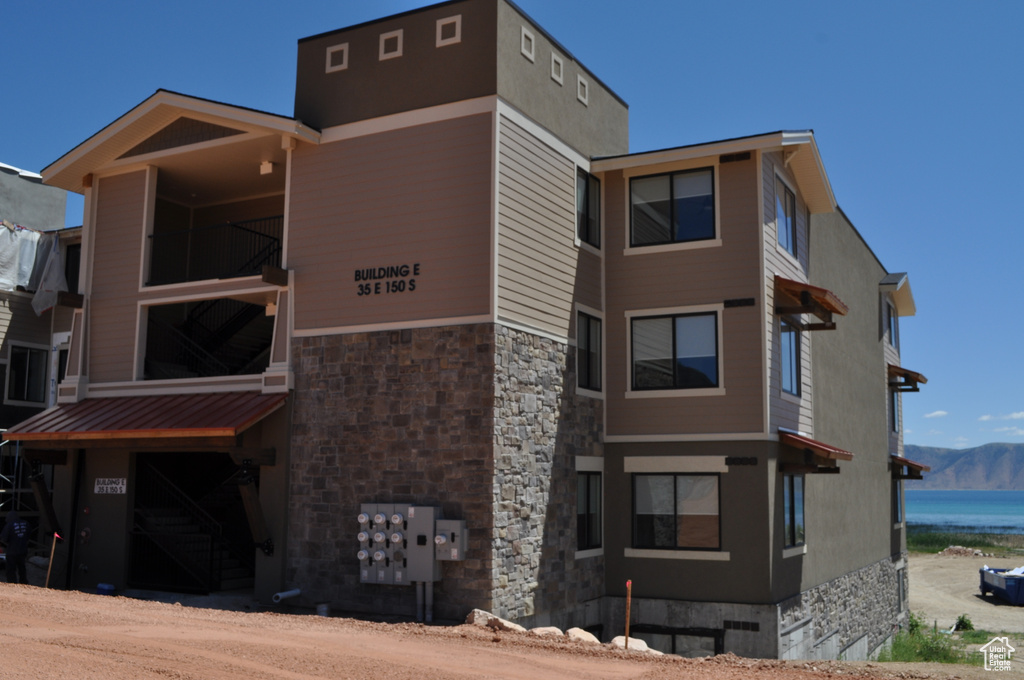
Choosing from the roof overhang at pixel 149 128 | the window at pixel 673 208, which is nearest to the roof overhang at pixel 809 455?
the window at pixel 673 208

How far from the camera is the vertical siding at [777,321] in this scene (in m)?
19.0

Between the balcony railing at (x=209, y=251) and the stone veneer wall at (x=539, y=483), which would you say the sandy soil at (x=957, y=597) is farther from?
the balcony railing at (x=209, y=251)

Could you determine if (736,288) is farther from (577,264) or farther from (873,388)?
(873,388)

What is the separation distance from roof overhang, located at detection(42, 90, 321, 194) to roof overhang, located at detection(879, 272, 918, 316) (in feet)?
69.2

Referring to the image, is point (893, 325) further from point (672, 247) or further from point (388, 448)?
point (388, 448)

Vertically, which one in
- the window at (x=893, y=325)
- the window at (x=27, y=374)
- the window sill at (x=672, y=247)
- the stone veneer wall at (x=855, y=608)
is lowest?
the stone veneer wall at (x=855, y=608)

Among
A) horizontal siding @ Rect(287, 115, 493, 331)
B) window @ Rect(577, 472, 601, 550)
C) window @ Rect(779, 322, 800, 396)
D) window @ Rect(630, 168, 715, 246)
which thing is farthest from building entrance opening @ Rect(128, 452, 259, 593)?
window @ Rect(779, 322, 800, 396)

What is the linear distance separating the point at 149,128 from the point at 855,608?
20.6m

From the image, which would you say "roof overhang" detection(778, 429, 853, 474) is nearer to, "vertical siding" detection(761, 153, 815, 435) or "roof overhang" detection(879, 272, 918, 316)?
"vertical siding" detection(761, 153, 815, 435)

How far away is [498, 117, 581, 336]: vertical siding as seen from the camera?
1700 cm

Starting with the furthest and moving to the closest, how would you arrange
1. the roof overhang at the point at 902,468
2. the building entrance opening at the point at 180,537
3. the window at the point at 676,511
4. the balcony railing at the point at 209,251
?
the roof overhang at the point at 902,468 → the balcony railing at the point at 209,251 → the building entrance opening at the point at 180,537 → the window at the point at 676,511

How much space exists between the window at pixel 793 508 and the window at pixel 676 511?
1626 mm

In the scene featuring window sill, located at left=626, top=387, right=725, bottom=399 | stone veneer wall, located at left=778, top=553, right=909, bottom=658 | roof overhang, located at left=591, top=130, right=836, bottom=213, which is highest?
roof overhang, located at left=591, top=130, right=836, bottom=213

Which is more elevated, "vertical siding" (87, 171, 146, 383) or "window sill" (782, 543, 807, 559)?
"vertical siding" (87, 171, 146, 383)
